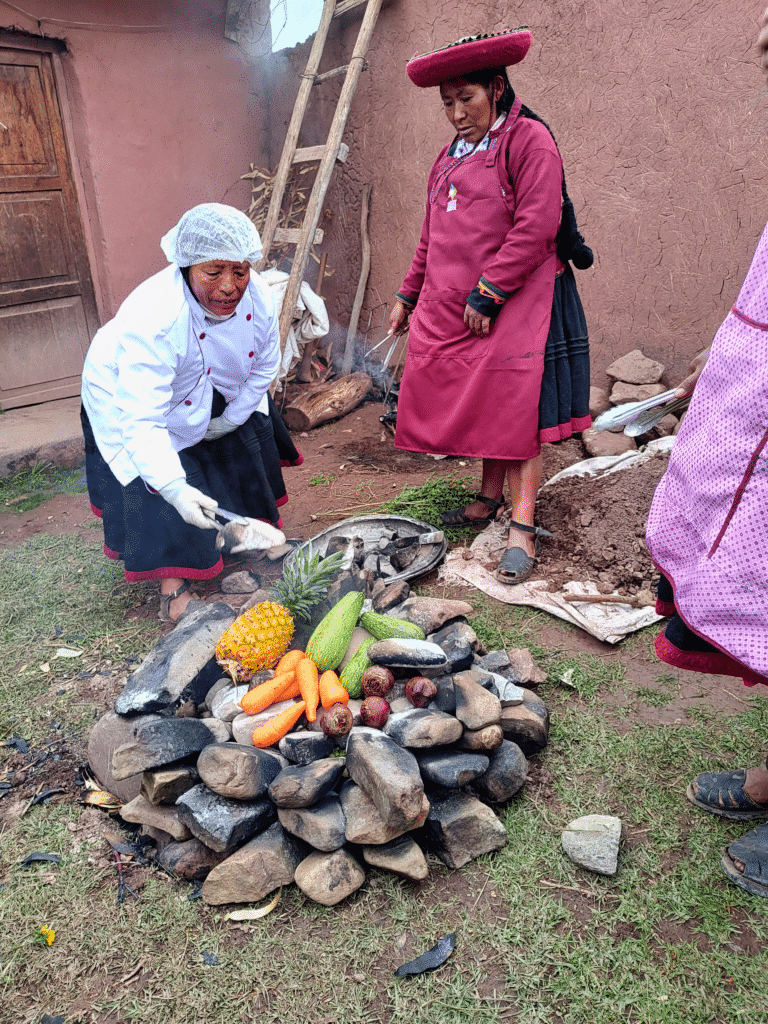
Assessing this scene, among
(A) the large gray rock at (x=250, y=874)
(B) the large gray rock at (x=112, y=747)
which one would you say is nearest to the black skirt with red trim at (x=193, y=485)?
(B) the large gray rock at (x=112, y=747)

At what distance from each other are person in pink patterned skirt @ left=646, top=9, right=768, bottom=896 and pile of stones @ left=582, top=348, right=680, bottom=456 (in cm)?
295

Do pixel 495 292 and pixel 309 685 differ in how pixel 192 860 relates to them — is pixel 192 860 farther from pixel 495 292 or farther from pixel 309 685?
pixel 495 292

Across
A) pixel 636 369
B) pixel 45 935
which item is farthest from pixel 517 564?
pixel 45 935

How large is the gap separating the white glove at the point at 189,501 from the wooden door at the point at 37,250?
445 centimetres

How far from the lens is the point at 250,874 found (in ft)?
7.00

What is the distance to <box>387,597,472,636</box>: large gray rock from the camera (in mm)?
2936

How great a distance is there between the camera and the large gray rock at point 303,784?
7.22 ft

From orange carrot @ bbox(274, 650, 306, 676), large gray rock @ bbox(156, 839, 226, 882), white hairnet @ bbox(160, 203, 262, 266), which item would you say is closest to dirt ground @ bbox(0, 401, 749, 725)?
orange carrot @ bbox(274, 650, 306, 676)

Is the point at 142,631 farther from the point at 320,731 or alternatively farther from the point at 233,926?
the point at 233,926

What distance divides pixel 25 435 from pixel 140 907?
4.57 meters

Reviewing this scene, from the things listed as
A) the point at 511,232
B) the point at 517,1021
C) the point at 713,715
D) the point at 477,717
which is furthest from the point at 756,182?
the point at 517,1021

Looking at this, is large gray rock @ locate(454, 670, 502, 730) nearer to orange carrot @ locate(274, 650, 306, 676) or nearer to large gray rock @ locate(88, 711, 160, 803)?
orange carrot @ locate(274, 650, 306, 676)

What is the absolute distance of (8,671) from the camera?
3275 millimetres

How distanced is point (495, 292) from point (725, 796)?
2.27 meters
